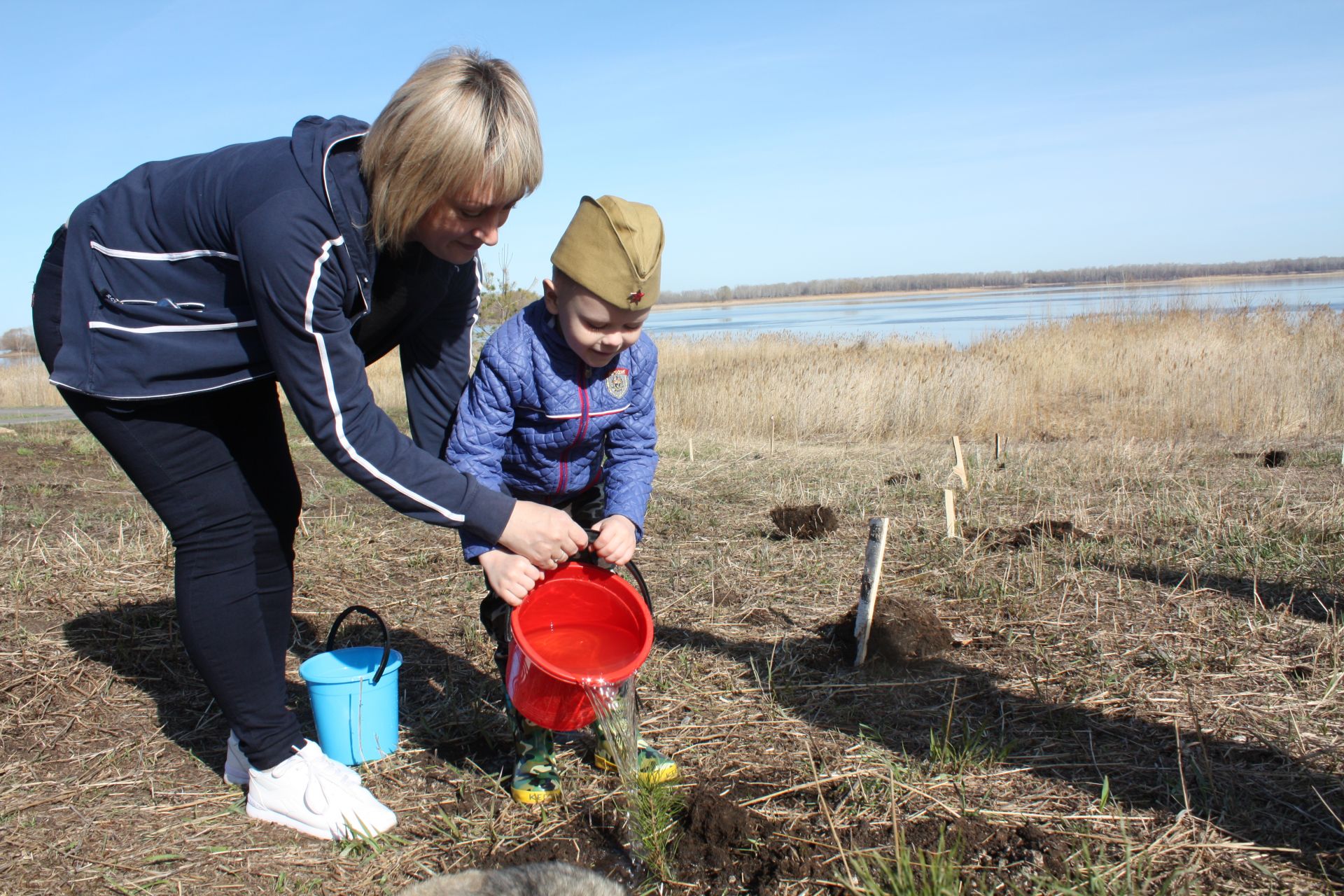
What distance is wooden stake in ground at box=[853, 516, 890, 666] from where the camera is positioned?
2.76 m

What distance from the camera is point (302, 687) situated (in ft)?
9.35

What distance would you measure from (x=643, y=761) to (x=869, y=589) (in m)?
1.00

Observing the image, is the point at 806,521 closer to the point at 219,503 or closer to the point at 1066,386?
the point at 219,503

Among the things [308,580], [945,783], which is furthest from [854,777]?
[308,580]

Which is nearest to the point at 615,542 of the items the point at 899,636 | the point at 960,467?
the point at 899,636

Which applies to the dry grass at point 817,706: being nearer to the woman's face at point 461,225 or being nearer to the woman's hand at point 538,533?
the woman's hand at point 538,533

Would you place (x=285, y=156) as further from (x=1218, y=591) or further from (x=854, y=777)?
(x=1218, y=591)

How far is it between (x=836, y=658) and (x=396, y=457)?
5.67 ft

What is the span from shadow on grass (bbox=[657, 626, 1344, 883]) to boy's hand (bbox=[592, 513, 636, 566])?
31.4 inches

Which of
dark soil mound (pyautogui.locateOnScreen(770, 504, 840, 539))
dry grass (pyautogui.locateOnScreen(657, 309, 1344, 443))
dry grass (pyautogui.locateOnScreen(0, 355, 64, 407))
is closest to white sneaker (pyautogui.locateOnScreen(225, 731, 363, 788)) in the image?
dark soil mound (pyautogui.locateOnScreen(770, 504, 840, 539))

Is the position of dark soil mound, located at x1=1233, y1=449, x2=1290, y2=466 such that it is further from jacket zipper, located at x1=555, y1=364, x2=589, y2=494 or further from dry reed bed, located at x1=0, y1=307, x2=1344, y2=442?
jacket zipper, located at x1=555, y1=364, x2=589, y2=494

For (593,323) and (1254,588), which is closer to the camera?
(593,323)

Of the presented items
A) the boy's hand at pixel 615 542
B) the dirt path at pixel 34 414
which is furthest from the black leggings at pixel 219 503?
the dirt path at pixel 34 414

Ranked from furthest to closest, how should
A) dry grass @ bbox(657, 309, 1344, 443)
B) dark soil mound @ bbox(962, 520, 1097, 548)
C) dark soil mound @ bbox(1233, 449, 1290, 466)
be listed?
1. dry grass @ bbox(657, 309, 1344, 443)
2. dark soil mound @ bbox(1233, 449, 1290, 466)
3. dark soil mound @ bbox(962, 520, 1097, 548)
